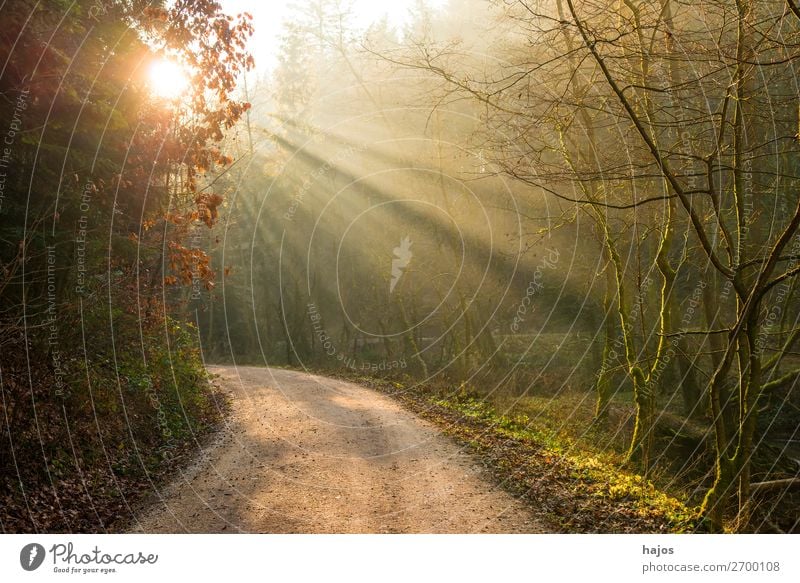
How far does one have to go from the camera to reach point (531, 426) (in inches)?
572

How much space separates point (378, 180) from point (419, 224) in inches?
131

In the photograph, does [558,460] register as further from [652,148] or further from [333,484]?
[652,148]

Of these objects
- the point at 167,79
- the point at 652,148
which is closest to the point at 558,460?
the point at 652,148

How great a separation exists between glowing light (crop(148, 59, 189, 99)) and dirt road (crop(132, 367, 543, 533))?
6906mm

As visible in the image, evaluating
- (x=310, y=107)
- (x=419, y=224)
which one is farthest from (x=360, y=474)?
(x=310, y=107)

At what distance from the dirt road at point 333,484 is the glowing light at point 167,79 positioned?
6.91 m

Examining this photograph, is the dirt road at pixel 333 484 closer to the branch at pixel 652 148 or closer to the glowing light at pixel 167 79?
the branch at pixel 652 148

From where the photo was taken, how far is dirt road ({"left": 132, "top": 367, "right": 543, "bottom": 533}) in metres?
7.93

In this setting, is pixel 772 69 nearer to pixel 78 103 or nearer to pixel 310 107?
pixel 78 103

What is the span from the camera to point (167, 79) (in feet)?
33.8

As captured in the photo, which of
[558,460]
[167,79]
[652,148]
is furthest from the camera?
[558,460]

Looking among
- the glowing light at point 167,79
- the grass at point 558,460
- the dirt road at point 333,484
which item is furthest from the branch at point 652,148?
the glowing light at point 167,79

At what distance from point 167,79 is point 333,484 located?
7.68 m

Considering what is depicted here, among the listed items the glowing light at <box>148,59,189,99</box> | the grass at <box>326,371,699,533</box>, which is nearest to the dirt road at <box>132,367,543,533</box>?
the grass at <box>326,371,699,533</box>
